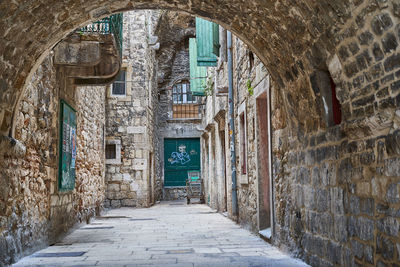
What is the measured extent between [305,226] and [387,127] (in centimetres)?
203

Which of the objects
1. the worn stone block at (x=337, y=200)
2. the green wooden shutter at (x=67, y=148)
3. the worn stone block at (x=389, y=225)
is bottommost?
the worn stone block at (x=389, y=225)

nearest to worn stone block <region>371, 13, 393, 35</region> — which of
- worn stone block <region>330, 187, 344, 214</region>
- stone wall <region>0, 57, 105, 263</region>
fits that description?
worn stone block <region>330, 187, 344, 214</region>

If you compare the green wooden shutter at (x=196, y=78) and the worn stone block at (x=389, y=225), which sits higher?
the green wooden shutter at (x=196, y=78)

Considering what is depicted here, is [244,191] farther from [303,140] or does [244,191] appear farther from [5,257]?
[5,257]

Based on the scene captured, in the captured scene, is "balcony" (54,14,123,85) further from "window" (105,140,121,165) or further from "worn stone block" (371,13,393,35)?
"window" (105,140,121,165)

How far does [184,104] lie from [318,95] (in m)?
17.0

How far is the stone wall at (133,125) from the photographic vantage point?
14.7 meters

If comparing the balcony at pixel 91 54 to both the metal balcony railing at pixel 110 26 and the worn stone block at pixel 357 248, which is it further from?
the worn stone block at pixel 357 248

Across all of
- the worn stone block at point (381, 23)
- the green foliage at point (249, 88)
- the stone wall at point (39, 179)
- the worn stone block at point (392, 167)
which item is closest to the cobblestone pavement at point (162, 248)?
the stone wall at point (39, 179)

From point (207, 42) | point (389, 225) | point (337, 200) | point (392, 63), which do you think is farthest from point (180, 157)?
point (392, 63)

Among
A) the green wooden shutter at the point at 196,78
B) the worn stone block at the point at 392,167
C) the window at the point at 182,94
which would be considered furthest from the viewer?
the window at the point at 182,94

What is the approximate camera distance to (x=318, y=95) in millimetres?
4176

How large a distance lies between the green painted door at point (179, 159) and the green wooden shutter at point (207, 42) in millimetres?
8785

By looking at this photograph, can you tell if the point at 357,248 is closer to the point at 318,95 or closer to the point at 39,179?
the point at 318,95
